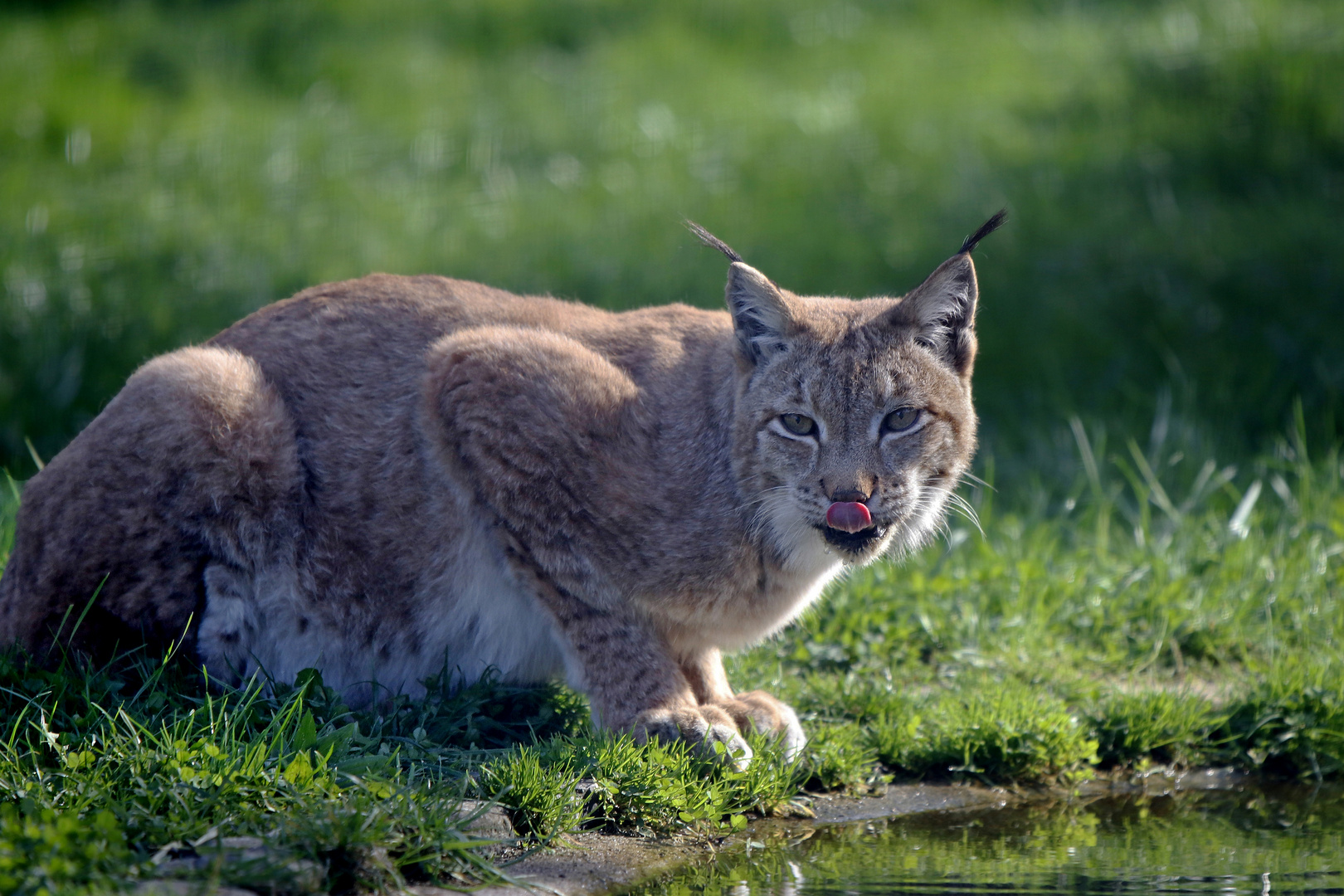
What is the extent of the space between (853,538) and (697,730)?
828mm

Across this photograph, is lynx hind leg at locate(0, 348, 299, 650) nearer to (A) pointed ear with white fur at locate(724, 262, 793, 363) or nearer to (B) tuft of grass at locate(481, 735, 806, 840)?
(B) tuft of grass at locate(481, 735, 806, 840)

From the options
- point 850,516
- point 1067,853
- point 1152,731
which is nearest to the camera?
point 1067,853

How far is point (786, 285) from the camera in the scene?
9.32 m

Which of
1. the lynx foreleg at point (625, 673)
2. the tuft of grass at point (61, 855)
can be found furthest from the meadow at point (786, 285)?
the lynx foreleg at point (625, 673)

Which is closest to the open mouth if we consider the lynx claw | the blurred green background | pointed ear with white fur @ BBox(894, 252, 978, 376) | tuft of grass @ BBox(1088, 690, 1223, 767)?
the lynx claw

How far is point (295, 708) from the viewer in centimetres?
408

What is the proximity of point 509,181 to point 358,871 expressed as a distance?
27.6 ft

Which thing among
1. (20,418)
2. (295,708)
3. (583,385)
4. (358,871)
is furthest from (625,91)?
(358,871)

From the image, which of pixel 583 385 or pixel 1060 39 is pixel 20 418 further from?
pixel 1060 39

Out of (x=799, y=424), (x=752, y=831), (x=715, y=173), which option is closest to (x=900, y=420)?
(x=799, y=424)

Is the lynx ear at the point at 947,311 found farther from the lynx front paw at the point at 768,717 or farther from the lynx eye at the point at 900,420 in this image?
the lynx front paw at the point at 768,717

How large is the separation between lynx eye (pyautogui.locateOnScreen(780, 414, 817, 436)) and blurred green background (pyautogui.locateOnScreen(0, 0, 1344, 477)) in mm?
3724

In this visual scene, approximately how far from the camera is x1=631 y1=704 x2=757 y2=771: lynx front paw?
434cm

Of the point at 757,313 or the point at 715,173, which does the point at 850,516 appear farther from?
the point at 715,173
